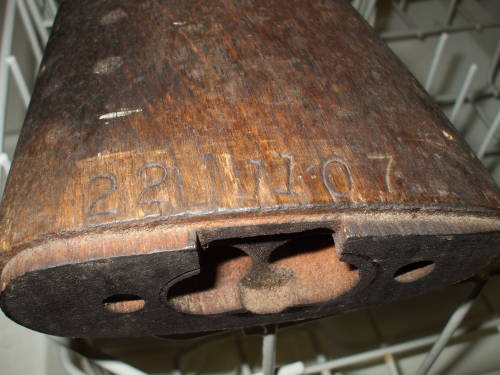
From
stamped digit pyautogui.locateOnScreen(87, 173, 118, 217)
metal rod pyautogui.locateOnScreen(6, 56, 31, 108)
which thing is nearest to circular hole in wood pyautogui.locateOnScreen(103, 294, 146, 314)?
stamped digit pyautogui.locateOnScreen(87, 173, 118, 217)

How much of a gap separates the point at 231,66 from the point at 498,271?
620 millimetres

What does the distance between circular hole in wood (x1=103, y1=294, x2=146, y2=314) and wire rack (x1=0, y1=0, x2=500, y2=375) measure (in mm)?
193

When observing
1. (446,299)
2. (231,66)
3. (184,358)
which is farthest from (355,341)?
(231,66)

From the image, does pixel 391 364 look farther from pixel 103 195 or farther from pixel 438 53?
pixel 103 195

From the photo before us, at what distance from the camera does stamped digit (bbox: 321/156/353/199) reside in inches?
16.1

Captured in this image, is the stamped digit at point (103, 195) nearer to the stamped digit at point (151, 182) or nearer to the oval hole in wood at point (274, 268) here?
the stamped digit at point (151, 182)

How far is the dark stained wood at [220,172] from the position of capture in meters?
0.40

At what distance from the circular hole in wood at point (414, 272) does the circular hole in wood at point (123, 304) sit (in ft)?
0.93

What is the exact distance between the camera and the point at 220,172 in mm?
407

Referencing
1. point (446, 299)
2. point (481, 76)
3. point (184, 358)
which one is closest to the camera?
point (184, 358)

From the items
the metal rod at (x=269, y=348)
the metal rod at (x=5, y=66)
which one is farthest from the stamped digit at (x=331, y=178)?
the metal rod at (x=5, y=66)

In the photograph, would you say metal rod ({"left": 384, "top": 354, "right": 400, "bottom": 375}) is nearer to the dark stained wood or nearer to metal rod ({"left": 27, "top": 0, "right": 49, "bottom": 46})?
the dark stained wood

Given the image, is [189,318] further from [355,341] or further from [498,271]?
[355,341]

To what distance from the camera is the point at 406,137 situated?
0.46 meters
